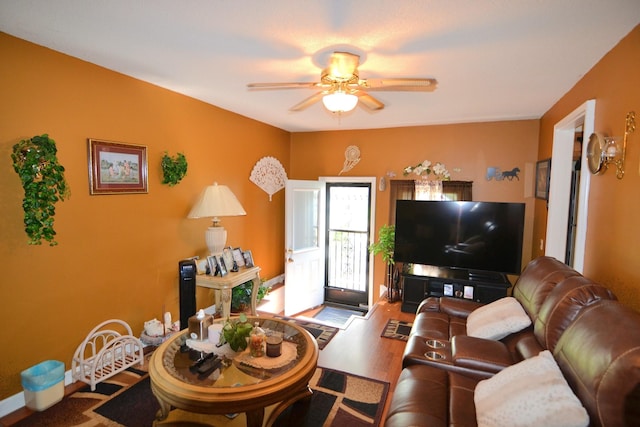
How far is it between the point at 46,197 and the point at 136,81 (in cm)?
134

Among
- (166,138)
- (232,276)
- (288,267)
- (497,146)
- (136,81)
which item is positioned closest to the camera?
(136,81)

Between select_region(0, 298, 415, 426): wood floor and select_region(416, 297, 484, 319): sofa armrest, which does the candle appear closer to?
select_region(0, 298, 415, 426): wood floor

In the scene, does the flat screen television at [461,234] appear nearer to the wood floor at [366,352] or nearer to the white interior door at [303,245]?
the wood floor at [366,352]

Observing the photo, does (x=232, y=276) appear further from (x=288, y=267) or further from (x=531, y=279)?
(x=531, y=279)

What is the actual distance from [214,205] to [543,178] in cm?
365

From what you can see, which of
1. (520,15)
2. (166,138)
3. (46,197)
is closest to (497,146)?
(520,15)

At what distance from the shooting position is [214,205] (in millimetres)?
3432

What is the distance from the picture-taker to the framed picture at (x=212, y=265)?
140 inches

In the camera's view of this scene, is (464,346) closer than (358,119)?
Yes

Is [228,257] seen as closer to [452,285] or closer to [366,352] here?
[366,352]

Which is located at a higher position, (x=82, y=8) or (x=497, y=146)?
(x=82, y=8)

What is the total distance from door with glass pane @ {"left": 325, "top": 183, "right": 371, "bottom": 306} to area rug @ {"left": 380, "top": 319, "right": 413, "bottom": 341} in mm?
1515

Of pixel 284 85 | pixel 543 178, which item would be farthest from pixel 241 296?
pixel 543 178

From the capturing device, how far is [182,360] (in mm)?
2174
